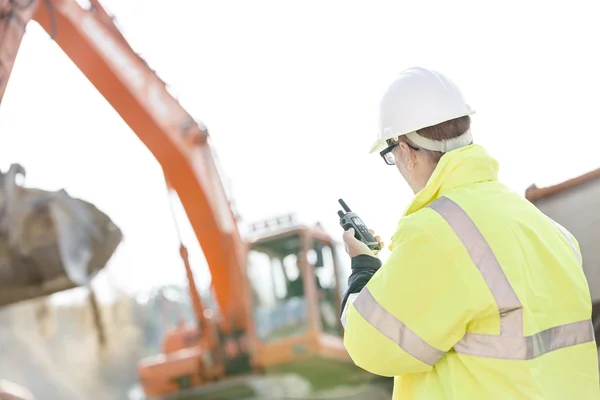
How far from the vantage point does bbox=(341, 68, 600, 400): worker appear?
6.40ft

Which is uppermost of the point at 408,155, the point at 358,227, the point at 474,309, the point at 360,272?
the point at 408,155

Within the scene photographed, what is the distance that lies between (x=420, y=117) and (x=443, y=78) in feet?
0.56

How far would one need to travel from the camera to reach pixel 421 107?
223 cm

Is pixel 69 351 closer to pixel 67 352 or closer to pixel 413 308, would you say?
pixel 67 352

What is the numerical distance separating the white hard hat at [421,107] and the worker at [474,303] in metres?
0.09

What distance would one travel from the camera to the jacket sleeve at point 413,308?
1.97 meters

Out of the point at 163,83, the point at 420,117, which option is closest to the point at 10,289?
the point at 420,117

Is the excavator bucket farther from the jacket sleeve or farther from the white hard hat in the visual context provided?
the jacket sleeve

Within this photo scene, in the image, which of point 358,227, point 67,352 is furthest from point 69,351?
point 358,227

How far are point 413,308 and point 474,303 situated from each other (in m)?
0.14

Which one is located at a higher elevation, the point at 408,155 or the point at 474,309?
the point at 408,155

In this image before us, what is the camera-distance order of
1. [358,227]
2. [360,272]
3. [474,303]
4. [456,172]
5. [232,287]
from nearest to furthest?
1. [474,303]
2. [456,172]
3. [360,272]
4. [358,227]
5. [232,287]

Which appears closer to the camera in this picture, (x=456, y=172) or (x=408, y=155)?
(x=456, y=172)

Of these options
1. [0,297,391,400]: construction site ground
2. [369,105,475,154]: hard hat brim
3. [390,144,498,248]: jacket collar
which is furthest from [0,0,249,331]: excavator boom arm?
[0,297,391,400]: construction site ground
